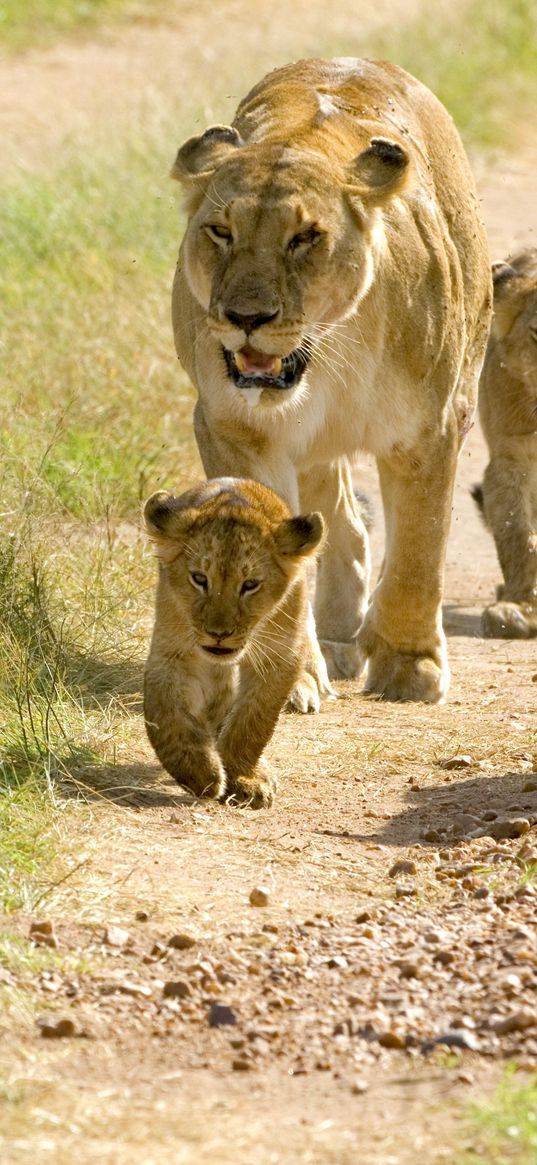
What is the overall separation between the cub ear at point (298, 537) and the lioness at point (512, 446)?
10.1 ft

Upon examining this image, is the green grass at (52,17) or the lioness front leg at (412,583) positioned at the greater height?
the green grass at (52,17)

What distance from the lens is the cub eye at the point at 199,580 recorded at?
5.02 metres

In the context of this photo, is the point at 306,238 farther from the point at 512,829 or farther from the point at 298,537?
the point at 512,829

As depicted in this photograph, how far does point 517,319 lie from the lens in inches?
346

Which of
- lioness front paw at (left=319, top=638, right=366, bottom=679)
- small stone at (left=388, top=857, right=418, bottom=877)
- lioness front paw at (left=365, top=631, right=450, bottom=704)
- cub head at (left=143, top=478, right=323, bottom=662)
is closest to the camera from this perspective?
small stone at (left=388, top=857, right=418, bottom=877)

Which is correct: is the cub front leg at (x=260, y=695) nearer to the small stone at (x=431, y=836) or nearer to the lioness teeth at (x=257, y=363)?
the small stone at (x=431, y=836)

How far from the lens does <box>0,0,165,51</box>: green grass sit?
21625 mm

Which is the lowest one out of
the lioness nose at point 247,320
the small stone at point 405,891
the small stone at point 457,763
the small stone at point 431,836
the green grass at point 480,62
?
the small stone at point 405,891

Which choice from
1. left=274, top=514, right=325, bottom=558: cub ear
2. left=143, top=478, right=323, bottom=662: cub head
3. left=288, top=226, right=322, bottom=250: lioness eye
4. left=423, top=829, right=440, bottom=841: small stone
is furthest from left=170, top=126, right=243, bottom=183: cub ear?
left=423, top=829, right=440, bottom=841: small stone

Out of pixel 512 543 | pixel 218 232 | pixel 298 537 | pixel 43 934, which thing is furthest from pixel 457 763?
→ pixel 512 543

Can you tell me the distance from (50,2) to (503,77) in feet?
21.7

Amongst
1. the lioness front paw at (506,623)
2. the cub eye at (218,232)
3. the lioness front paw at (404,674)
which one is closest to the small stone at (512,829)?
the lioness front paw at (404,674)

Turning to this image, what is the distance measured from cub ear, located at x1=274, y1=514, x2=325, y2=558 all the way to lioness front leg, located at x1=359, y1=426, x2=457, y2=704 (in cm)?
149

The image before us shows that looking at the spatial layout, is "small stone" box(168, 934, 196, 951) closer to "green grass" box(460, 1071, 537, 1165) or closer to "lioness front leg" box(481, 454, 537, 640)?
"green grass" box(460, 1071, 537, 1165)
